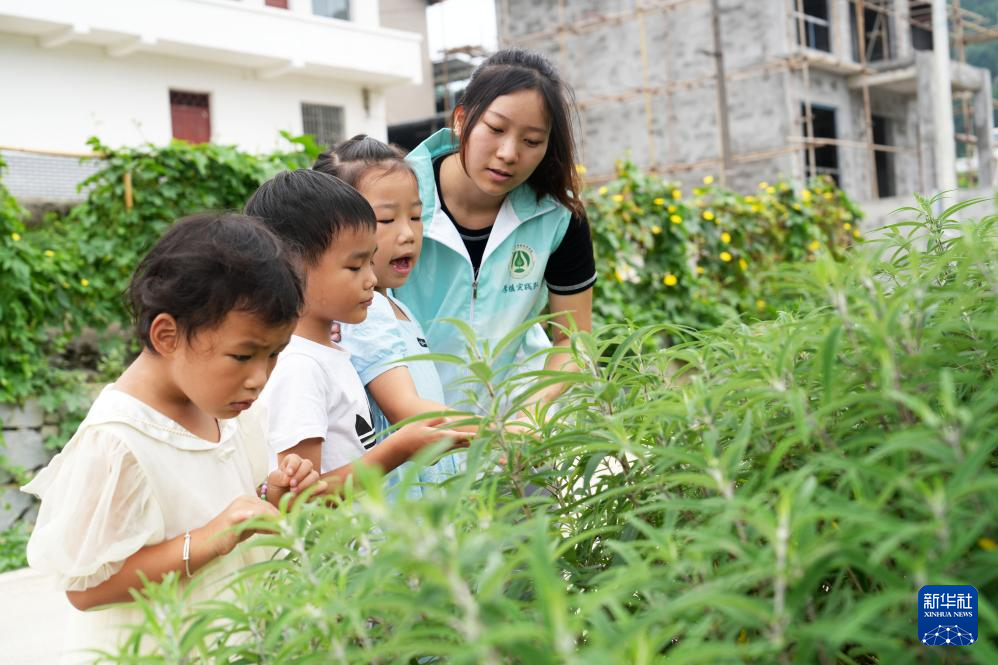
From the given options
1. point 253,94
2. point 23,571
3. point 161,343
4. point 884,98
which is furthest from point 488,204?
point 884,98

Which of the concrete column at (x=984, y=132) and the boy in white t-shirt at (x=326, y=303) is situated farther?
the concrete column at (x=984, y=132)

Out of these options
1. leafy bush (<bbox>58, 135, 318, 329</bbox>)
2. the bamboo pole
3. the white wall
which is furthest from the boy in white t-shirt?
the bamboo pole

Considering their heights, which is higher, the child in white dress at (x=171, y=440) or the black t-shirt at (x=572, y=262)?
the black t-shirt at (x=572, y=262)

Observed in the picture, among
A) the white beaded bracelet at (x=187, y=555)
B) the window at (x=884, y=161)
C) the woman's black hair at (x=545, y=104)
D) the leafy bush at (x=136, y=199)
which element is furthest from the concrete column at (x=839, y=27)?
the white beaded bracelet at (x=187, y=555)

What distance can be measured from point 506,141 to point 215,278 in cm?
100

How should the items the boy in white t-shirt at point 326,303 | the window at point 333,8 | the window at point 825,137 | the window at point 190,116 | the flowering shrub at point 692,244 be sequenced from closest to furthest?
the boy in white t-shirt at point 326,303
the flowering shrub at point 692,244
the window at point 190,116
the window at point 333,8
the window at point 825,137

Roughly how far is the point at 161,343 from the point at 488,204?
44.8 inches

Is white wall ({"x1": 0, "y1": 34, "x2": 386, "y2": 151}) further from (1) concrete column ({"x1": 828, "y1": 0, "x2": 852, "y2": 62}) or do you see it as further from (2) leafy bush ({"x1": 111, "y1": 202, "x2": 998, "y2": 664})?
(2) leafy bush ({"x1": 111, "y1": 202, "x2": 998, "y2": 664})

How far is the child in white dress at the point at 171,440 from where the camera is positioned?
1.48m

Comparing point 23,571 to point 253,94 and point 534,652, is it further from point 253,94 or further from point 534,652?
point 253,94

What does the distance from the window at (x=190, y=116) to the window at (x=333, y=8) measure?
8.68 feet

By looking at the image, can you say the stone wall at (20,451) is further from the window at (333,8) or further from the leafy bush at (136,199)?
the window at (333,8)

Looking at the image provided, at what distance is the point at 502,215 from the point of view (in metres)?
2.50

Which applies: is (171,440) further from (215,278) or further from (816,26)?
(816,26)
